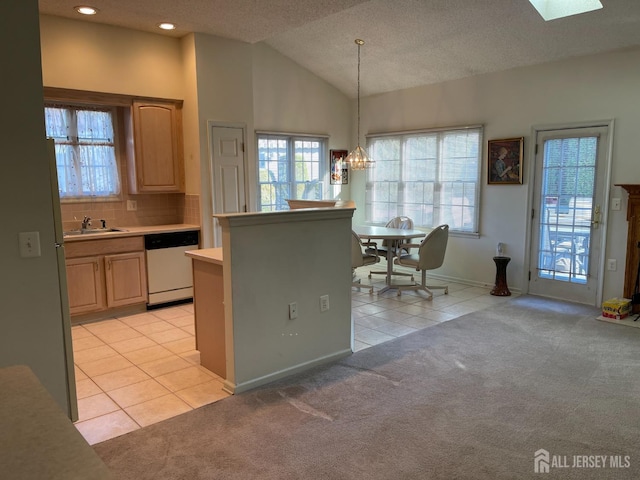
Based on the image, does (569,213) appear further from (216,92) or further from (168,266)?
(168,266)

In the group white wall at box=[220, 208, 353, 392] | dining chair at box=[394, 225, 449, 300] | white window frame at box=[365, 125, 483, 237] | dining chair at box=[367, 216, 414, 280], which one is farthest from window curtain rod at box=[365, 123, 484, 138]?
white wall at box=[220, 208, 353, 392]

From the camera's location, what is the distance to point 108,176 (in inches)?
207

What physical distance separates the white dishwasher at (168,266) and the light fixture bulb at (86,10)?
7.12 ft

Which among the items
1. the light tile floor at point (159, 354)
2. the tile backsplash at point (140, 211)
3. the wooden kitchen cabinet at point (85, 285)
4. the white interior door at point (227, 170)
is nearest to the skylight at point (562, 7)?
the light tile floor at point (159, 354)

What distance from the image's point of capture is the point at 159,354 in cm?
385

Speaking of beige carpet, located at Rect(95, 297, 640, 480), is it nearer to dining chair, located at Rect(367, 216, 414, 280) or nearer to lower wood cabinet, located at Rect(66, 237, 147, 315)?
dining chair, located at Rect(367, 216, 414, 280)

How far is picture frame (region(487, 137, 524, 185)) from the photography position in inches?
221

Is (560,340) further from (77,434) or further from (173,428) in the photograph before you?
(77,434)

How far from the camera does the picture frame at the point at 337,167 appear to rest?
292 inches

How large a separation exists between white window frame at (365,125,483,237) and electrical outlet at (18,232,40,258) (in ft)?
16.6

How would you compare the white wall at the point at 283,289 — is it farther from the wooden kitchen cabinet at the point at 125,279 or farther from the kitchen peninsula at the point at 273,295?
the wooden kitchen cabinet at the point at 125,279

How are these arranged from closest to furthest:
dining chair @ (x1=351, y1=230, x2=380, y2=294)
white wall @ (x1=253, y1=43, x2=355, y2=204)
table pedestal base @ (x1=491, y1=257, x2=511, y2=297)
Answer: dining chair @ (x1=351, y1=230, x2=380, y2=294)
table pedestal base @ (x1=491, y1=257, x2=511, y2=297)
white wall @ (x1=253, y1=43, x2=355, y2=204)

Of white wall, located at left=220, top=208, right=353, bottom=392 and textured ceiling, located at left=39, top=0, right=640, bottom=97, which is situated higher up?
textured ceiling, located at left=39, top=0, right=640, bottom=97

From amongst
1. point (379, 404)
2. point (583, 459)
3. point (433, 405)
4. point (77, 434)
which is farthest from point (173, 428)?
point (583, 459)
